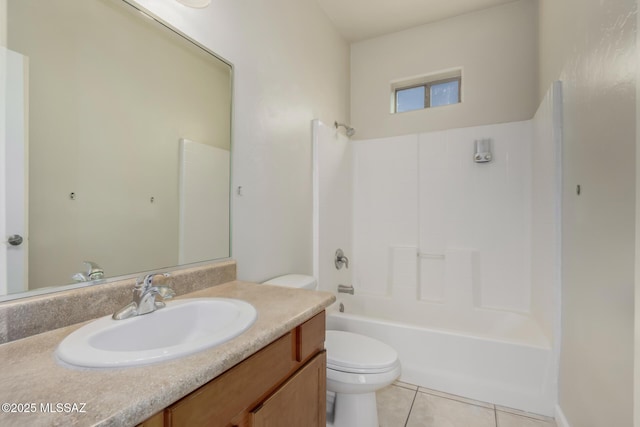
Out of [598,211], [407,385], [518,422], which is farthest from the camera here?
[407,385]

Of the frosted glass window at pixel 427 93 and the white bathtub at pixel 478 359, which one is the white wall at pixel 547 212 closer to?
the white bathtub at pixel 478 359

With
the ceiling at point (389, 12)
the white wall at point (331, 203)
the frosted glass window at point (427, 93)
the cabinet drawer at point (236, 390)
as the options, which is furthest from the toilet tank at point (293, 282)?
the ceiling at point (389, 12)

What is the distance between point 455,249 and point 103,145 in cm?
247

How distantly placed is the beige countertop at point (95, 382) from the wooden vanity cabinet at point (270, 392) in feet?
0.15

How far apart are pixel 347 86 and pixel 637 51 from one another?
7.66 ft

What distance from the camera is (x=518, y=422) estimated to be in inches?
63.1

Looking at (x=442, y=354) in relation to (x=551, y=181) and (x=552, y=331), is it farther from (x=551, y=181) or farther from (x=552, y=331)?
(x=551, y=181)

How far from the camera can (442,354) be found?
6.10ft

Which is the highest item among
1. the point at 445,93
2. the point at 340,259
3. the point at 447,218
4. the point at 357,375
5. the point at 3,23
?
the point at 445,93

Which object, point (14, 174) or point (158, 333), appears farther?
point (158, 333)

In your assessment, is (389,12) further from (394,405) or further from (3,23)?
(394,405)

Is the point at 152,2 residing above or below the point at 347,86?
below

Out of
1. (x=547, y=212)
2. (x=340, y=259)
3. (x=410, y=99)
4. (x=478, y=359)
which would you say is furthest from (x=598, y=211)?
(x=410, y=99)

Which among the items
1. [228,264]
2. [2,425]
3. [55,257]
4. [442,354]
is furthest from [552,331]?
[55,257]
